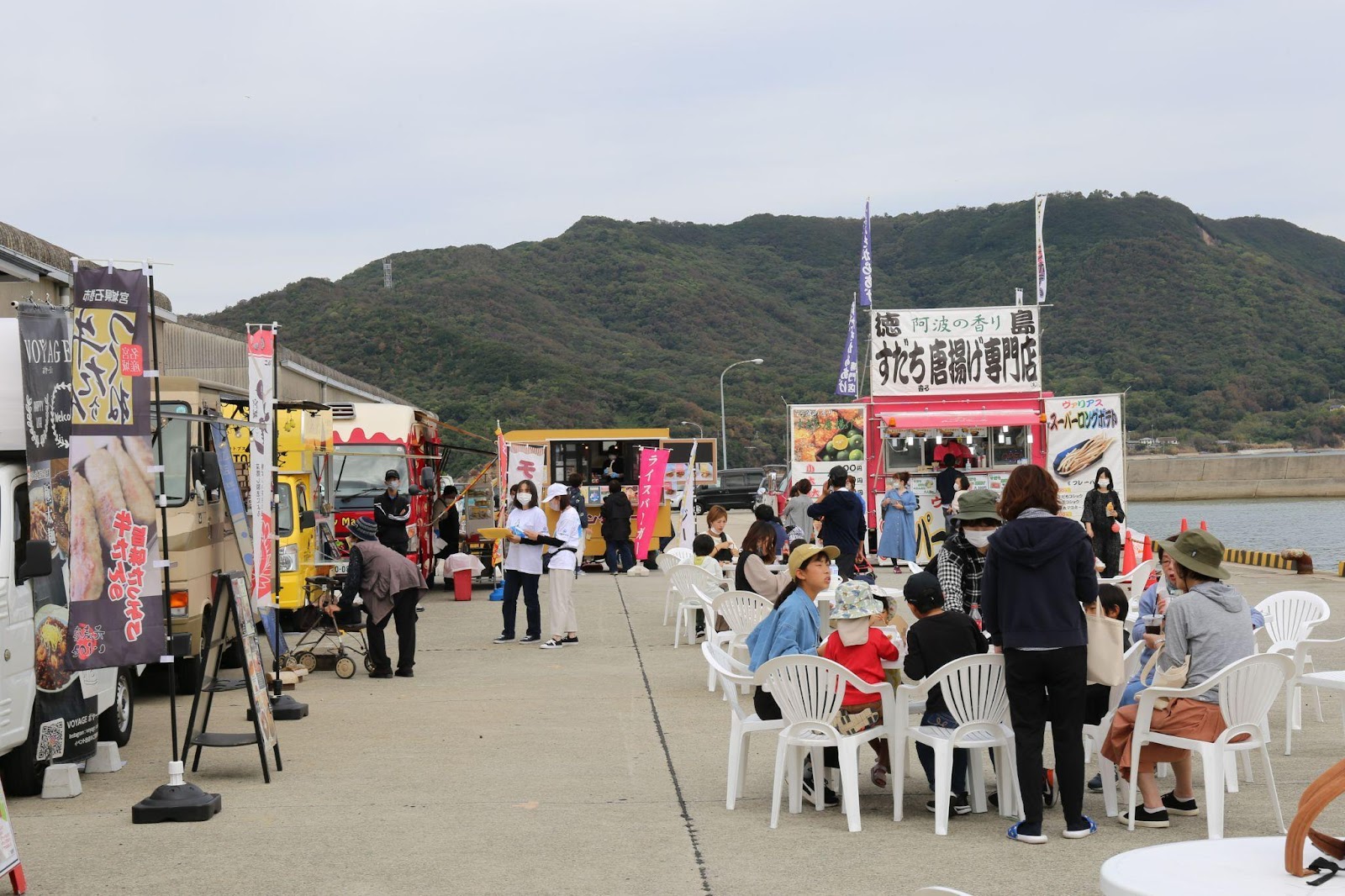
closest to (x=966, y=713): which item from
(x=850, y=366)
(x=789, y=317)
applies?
(x=850, y=366)

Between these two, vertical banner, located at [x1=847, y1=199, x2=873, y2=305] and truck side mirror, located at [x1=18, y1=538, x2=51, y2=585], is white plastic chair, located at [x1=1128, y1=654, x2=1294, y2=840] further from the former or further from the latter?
vertical banner, located at [x1=847, y1=199, x2=873, y2=305]

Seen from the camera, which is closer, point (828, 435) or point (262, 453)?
point (262, 453)

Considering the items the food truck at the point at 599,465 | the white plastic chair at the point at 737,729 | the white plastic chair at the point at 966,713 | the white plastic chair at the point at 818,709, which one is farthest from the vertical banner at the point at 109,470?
the food truck at the point at 599,465

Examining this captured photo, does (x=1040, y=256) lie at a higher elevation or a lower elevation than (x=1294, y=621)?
higher

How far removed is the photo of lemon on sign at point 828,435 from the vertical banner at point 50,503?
1689 cm

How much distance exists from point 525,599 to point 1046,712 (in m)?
9.24

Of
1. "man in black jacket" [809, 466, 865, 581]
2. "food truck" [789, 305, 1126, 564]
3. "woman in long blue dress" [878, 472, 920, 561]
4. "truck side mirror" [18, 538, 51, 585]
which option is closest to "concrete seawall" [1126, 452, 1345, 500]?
"food truck" [789, 305, 1126, 564]

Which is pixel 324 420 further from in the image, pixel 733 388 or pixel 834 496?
pixel 733 388

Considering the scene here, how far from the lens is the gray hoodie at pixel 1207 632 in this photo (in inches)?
273

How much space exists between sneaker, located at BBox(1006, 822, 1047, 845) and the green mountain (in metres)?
56.7

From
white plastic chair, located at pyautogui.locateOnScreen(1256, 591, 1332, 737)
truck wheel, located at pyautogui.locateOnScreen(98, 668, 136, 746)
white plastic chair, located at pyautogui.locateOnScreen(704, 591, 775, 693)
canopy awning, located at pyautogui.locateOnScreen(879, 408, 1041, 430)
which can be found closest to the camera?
truck wheel, located at pyautogui.locateOnScreen(98, 668, 136, 746)

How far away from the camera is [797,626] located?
305 inches

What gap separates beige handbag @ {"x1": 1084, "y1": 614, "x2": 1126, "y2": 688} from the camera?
6762 mm

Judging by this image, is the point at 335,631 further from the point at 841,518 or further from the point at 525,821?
the point at 525,821
